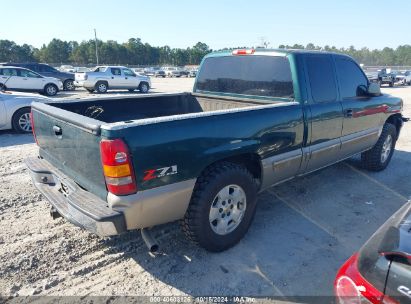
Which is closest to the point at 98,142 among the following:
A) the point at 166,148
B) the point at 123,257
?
the point at 166,148

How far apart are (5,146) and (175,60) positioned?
93565 mm

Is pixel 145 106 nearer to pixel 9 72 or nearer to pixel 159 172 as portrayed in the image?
pixel 159 172

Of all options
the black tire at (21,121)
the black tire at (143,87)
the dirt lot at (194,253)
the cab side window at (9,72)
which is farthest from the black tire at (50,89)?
the dirt lot at (194,253)

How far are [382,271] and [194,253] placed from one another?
207 centimetres

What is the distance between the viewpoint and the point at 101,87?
A: 756 inches

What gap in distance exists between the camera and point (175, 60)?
96.6 metres

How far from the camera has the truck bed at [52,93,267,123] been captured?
4023 millimetres

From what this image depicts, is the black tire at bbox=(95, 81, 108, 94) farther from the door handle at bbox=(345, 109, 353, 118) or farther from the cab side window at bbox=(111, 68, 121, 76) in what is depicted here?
the door handle at bbox=(345, 109, 353, 118)

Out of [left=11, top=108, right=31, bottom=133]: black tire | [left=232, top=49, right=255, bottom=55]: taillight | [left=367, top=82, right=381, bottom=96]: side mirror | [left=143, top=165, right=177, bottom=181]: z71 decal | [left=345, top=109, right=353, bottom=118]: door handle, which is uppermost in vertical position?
[left=232, top=49, right=255, bottom=55]: taillight

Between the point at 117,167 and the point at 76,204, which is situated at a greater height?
the point at 117,167

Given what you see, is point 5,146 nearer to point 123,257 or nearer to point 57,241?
point 57,241

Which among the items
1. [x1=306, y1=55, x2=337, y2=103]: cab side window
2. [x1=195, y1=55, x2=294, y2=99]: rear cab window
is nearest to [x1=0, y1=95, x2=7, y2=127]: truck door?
[x1=195, y1=55, x2=294, y2=99]: rear cab window

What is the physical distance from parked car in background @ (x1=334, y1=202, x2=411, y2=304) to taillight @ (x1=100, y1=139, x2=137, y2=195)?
1558 millimetres

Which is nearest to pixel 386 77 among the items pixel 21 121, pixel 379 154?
pixel 379 154
